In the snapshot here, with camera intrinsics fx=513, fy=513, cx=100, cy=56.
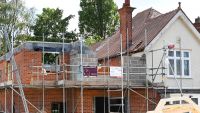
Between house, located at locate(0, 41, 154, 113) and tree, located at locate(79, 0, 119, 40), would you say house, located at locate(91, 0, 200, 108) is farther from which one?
tree, located at locate(79, 0, 119, 40)

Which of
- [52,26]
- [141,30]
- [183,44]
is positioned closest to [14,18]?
[52,26]

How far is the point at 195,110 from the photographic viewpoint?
1648 centimetres

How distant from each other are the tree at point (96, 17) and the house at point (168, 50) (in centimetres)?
2511

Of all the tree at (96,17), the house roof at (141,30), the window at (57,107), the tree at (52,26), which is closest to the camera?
the window at (57,107)

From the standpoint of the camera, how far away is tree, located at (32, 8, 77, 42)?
171 ft

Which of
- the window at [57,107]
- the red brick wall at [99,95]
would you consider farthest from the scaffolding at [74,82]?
the window at [57,107]

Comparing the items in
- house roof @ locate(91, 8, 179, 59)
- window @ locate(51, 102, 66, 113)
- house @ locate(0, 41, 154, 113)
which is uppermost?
house roof @ locate(91, 8, 179, 59)

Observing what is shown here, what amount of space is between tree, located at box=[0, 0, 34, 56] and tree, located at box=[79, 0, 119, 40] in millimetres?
5869

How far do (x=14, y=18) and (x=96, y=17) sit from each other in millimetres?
9109

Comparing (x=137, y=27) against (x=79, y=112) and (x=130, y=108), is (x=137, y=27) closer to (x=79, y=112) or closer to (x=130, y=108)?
(x=130, y=108)

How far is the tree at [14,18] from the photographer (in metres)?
52.1

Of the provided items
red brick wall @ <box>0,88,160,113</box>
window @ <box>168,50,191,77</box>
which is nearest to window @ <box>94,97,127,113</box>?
red brick wall @ <box>0,88,160,113</box>

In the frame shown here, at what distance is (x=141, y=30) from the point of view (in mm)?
31547

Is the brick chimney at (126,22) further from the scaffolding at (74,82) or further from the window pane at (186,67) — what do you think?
the window pane at (186,67)
